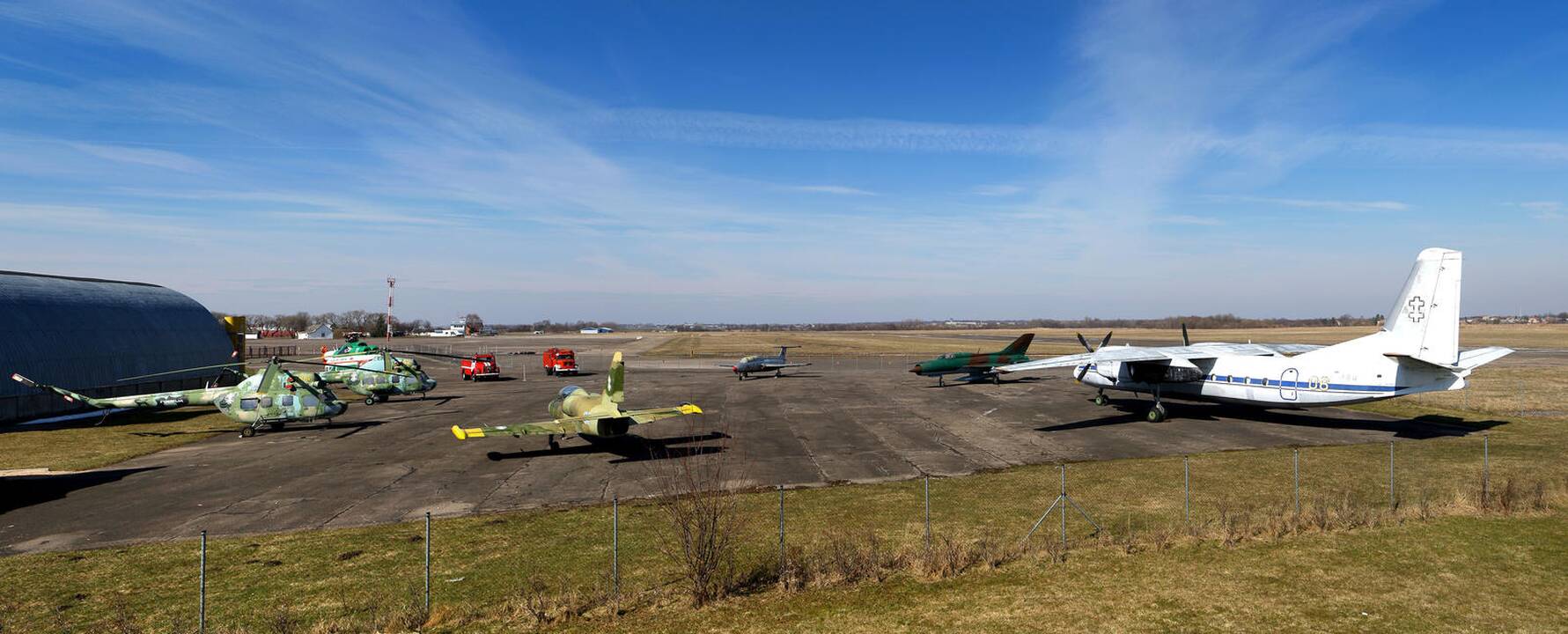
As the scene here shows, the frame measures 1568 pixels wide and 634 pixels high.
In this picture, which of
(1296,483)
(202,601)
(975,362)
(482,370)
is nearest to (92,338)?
(482,370)

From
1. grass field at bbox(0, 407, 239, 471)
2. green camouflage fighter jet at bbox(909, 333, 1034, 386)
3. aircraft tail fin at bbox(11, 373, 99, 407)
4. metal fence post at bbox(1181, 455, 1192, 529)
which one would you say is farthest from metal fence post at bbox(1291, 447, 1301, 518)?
aircraft tail fin at bbox(11, 373, 99, 407)

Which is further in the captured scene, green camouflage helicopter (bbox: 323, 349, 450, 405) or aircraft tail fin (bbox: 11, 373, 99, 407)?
green camouflage helicopter (bbox: 323, 349, 450, 405)

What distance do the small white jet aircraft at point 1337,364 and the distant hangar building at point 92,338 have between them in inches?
1774

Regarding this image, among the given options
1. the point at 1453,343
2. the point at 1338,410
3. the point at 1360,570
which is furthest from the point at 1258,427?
the point at 1360,570

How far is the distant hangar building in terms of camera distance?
3288 cm

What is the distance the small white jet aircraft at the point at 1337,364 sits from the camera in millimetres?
A: 24312

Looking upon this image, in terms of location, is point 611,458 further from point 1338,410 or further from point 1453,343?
point 1338,410

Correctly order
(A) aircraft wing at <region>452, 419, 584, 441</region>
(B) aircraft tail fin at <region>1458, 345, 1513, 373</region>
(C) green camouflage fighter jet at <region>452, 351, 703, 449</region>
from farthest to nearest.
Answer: (B) aircraft tail fin at <region>1458, 345, 1513, 373</region> < (C) green camouflage fighter jet at <region>452, 351, 703, 449</region> < (A) aircraft wing at <region>452, 419, 584, 441</region>

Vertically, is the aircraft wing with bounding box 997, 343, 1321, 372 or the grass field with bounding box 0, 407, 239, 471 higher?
the aircraft wing with bounding box 997, 343, 1321, 372

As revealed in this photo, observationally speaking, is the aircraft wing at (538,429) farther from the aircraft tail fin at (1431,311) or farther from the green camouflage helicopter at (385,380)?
the aircraft tail fin at (1431,311)

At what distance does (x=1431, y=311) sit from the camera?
80.3 ft

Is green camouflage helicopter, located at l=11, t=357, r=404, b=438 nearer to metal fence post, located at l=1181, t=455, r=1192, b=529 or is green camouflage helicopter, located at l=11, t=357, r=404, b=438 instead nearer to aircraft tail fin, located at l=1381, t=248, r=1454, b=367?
metal fence post, located at l=1181, t=455, r=1192, b=529

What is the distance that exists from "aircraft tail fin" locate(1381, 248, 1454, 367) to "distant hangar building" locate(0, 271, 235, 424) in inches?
2253

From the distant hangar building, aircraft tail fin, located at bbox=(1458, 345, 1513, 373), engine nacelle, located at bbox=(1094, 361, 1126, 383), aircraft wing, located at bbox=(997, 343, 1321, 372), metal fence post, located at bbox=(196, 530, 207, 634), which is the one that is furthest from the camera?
engine nacelle, located at bbox=(1094, 361, 1126, 383)
